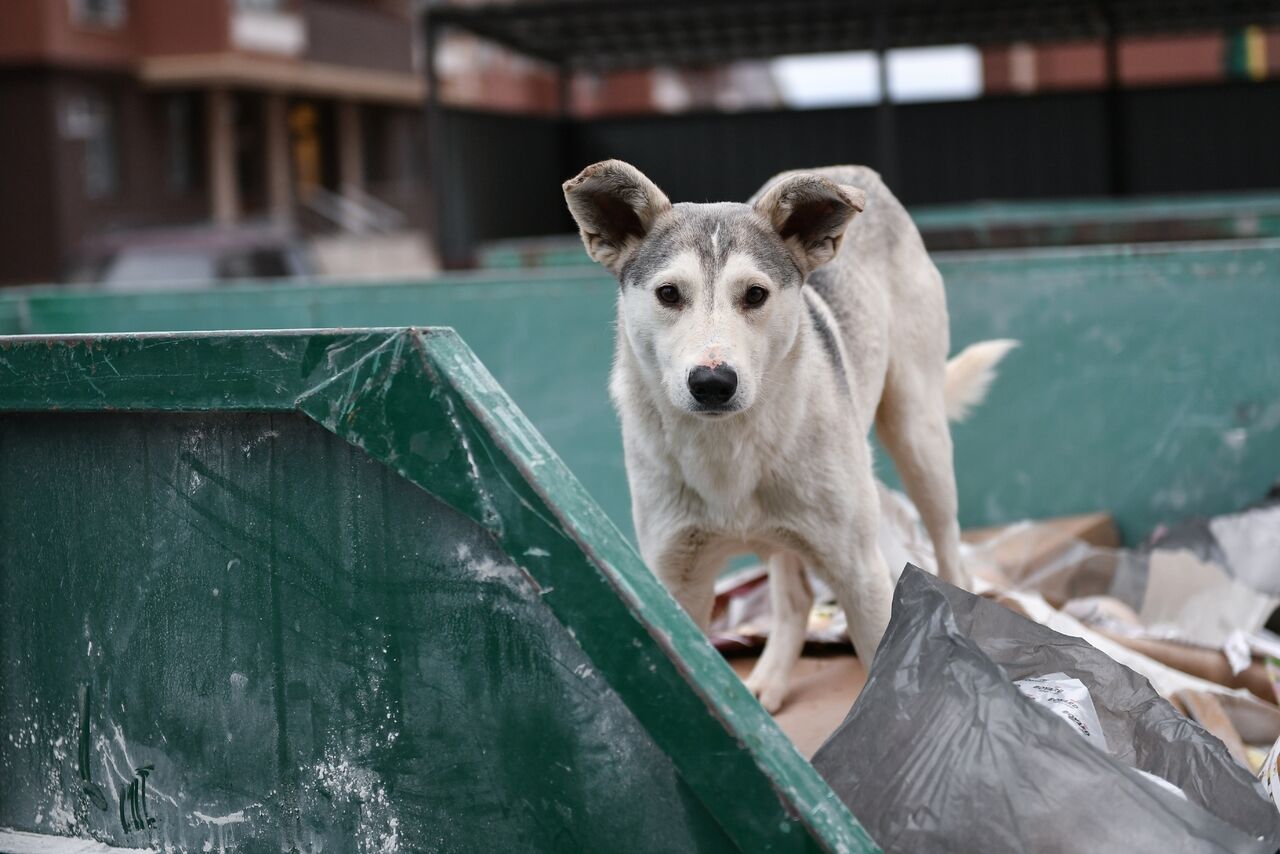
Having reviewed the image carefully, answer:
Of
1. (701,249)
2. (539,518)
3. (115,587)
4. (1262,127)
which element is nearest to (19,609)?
(115,587)

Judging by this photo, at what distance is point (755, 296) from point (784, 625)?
146cm

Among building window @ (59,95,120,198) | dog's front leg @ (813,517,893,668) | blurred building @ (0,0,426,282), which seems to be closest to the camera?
dog's front leg @ (813,517,893,668)

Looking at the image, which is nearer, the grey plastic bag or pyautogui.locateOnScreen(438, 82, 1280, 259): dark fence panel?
the grey plastic bag

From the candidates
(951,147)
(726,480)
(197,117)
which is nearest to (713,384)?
(726,480)

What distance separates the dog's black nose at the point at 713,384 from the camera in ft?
8.86

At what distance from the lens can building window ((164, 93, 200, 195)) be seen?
2681cm

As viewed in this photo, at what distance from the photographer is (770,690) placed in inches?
155

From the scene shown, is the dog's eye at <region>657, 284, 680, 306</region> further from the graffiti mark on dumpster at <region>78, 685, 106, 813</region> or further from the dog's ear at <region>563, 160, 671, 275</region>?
the graffiti mark on dumpster at <region>78, 685, 106, 813</region>

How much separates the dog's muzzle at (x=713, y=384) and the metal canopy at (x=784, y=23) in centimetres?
870

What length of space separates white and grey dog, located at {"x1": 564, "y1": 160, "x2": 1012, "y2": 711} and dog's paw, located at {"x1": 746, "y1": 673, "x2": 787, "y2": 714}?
1.65 ft

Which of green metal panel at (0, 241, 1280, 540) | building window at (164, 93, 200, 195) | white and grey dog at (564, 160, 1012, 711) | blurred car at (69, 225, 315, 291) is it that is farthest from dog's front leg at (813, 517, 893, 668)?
building window at (164, 93, 200, 195)

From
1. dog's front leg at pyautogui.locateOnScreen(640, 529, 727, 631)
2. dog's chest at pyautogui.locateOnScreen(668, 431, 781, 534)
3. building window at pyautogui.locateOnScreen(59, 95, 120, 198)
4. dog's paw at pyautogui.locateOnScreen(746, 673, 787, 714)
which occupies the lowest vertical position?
dog's paw at pyautogui.locateOnScreen(746, 673, 787, 714)

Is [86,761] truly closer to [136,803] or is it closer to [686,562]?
[136,803]

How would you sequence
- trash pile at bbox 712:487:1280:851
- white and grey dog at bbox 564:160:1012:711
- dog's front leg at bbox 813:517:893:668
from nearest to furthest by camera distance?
trash pile at bbox 712:487:1280:851 < white and grey dog at bbox 564:160:1012:711 < dog's front leg at bbox 813:517:893:668
